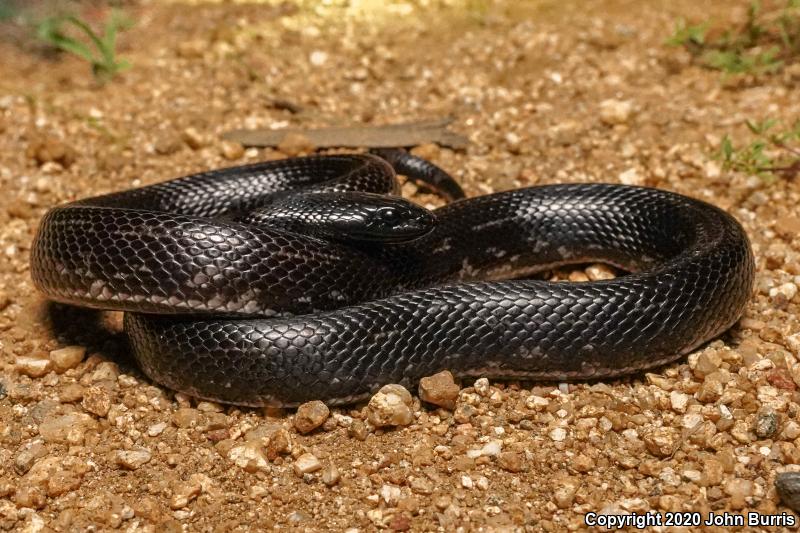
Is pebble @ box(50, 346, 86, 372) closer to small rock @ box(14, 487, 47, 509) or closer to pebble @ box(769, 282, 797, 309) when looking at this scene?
small rock @ box(14, 487, 47, 509)

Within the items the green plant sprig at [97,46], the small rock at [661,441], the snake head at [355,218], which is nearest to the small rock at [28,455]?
the snake head at [355,218]

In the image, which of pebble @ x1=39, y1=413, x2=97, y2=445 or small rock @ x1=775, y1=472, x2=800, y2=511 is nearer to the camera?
small rock @ x1=775, y1=472, x2=800, y2=511

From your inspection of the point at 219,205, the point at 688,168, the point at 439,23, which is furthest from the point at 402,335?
the point at 439,23

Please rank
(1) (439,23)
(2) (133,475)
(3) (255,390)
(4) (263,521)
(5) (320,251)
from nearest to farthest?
(4) (263,521) < (2) (133,475) < (3) (255,390) < (5) (320,251) < (1) (439,23)

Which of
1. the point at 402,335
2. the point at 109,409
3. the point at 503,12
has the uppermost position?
the point at 503,12

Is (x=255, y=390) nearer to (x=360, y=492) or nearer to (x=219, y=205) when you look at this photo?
(x=360, y=492)

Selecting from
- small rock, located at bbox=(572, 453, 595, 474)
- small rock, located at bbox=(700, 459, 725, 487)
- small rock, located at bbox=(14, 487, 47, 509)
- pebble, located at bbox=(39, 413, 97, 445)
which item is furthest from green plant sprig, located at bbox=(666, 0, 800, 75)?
small rock, located at bbox=(14, 487, 47, 509)

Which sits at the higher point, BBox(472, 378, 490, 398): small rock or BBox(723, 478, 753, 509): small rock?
BBox(723, 478, 753, 509): small rock
